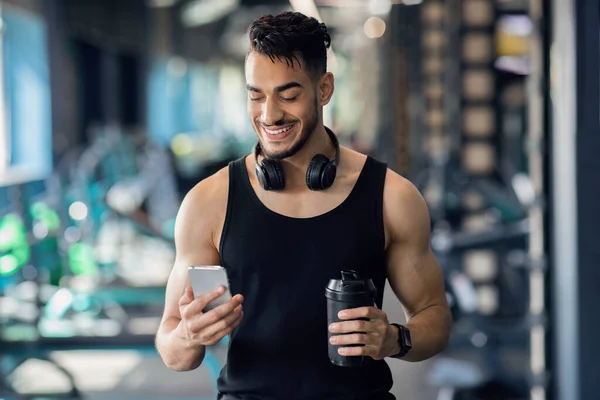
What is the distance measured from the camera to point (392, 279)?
163cm

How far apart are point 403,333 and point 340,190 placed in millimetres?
292

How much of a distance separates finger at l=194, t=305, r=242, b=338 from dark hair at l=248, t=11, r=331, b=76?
46cm

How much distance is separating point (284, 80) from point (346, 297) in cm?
41

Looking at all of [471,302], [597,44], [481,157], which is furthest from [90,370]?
[597,44]

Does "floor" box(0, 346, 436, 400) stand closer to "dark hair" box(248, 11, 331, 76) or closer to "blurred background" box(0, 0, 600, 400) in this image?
"blurred background" box(0, 0, 600, 400)

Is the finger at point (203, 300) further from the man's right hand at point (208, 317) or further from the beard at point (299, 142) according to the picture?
the beard at point (299, 142)

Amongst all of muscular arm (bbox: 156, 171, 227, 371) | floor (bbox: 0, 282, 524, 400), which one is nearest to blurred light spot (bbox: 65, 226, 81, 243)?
floor (bbox: 0, 282, 524, 400)

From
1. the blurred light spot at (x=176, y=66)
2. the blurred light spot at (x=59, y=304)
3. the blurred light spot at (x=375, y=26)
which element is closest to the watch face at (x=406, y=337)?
the blurred light spot at (x=59, y=304)

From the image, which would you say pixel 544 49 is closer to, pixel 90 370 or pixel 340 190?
pixel 340 190

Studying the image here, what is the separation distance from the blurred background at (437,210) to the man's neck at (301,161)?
39 centimetres

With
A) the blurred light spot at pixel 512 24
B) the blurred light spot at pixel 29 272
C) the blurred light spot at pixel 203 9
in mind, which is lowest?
the blurred light spot at pixel 29 272

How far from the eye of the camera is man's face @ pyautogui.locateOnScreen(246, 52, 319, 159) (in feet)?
4.87

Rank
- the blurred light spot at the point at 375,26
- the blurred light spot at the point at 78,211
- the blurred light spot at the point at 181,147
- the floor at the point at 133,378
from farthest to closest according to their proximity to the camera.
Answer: the blurred light spot at the point at 181,147, the blurred light spot at the point at 375,26, the blurred light spot at the point at 78,211, the floor at the point at 133,378

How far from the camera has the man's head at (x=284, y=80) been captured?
4.87ft
